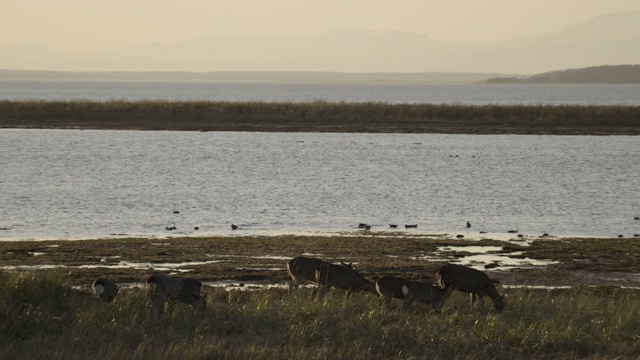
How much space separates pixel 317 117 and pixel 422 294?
2735 inches

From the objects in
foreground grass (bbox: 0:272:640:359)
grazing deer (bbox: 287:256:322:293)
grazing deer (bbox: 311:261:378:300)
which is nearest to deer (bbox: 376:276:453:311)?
foreground grass (bbox: 0:272:640:359)

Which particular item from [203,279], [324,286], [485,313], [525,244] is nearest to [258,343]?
[324,286]

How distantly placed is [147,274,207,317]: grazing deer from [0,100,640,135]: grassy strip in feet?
213

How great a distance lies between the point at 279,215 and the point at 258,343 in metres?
21.2

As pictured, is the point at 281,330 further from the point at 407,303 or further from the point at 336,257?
the point at 336,257

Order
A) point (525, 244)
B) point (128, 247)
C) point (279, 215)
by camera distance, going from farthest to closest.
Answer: point (279, 215), point (525, 244), point (128, 247)

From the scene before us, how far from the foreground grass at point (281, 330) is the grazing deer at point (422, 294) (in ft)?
0.72

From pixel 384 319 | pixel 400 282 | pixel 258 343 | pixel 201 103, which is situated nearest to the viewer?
pixel 258 343

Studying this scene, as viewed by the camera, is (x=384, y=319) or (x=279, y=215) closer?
(x=384, y=319)

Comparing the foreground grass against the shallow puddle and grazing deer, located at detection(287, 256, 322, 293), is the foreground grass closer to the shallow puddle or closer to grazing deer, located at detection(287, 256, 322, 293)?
grazing deer, located at detection(287, 256, 322, 293)

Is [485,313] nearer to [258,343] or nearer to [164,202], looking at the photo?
[258,343]

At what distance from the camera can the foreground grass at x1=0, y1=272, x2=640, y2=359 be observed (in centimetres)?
1212

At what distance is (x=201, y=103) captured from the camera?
86.3 metres

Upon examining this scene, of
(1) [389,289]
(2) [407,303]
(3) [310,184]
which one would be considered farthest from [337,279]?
(3) [310,184]
